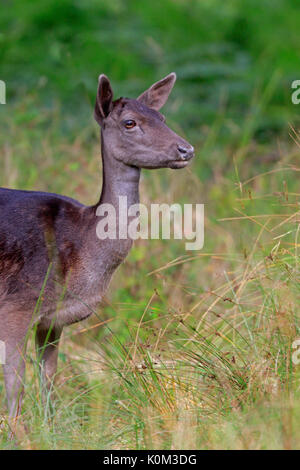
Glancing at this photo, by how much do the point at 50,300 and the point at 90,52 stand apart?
22.6ft

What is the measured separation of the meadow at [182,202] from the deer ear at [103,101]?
0.73 m

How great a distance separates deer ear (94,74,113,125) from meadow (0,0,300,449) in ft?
2.41

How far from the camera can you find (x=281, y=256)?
5.47m

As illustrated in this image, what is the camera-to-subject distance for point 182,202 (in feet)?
28.2

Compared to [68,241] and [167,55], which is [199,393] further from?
[167,55]

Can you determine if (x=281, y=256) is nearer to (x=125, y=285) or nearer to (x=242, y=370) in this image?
(x=242, y=370)

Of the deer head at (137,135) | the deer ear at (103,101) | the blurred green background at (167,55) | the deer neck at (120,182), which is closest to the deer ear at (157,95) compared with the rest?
the deer head at (137,135)

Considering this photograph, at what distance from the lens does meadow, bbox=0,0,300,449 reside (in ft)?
15.0

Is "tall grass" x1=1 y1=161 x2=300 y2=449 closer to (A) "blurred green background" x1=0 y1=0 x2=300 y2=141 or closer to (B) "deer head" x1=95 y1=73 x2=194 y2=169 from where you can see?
(B) "deer head" x1=95 y1=73 x2=194 y2=169

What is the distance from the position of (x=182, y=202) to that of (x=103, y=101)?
300 centimetres

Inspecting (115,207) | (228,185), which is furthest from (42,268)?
(228,185)

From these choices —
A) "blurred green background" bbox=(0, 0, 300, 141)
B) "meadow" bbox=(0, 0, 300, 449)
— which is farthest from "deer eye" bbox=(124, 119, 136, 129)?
"blurred green background" bbox=(0, 0, 300, 141)

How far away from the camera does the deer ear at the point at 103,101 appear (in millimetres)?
5664

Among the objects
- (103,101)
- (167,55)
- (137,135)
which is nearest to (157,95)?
(103,101)
